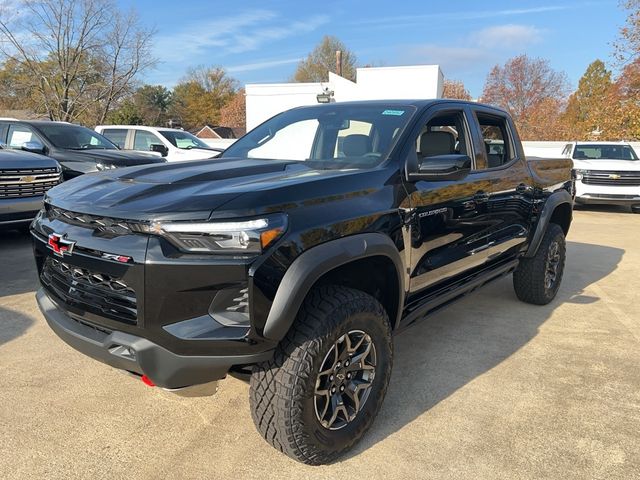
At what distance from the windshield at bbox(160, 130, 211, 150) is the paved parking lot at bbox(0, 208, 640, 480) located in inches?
315

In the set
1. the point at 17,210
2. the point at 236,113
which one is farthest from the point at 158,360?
the point at 236,113

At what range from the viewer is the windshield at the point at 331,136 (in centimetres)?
309

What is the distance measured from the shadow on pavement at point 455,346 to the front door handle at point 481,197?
905 mm

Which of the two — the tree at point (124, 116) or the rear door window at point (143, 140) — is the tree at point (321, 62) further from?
the rear door window at point (143, 140)

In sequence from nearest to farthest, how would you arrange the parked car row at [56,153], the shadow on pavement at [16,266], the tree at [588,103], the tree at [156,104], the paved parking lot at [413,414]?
the paved parking lot at [413,414] → the shadow on pavement at [16,266] → the parked car row at [56,153] → the tree at [588,103] → the tree at [156,104]

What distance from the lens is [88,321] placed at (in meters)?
2.38

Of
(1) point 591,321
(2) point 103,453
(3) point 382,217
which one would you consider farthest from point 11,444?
(1) point 591,321

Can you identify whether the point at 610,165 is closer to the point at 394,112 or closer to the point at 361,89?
the point at 394,112

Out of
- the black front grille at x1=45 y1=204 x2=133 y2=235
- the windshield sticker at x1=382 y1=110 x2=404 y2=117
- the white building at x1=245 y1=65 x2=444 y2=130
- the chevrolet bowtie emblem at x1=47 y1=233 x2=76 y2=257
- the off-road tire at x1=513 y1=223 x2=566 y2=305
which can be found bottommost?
the off-road tire at x1=513 y1=223 x2=566 y2=305

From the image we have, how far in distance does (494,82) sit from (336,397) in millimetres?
47866

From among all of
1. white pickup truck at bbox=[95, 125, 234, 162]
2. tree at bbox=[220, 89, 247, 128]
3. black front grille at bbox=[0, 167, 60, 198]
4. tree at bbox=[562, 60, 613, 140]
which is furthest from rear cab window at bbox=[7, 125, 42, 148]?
tree at bbox=[220, 89, 247, 128]

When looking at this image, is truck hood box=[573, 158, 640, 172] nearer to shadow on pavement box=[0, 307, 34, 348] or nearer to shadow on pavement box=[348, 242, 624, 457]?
shadow on pavement box=[348, 242, 624, 457]

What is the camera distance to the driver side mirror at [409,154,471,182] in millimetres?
2867

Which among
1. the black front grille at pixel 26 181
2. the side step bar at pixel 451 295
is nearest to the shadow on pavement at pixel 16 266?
the black front grille at pixel 26 181
